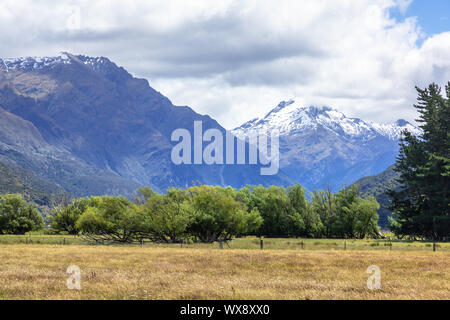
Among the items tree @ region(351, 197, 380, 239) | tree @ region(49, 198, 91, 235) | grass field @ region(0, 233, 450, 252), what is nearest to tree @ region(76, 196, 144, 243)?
grass field @ region(0, 233, 450, 252)

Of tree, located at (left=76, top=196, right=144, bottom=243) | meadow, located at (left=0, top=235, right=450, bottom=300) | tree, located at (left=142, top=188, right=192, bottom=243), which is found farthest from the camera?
tree, located at (left=76, top=196, right=144, bottom=243)

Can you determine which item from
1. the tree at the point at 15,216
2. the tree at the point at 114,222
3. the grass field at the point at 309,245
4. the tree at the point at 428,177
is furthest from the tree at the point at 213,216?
the tree at the point at 15,216

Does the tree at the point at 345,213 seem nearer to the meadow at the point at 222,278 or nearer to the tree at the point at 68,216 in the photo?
the tree at the point at 68,216

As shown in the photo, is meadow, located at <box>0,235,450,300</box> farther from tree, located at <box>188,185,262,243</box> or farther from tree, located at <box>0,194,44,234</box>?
tree, located at <box>0,194,44,234</box>

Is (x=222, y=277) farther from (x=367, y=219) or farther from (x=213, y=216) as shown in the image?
(x=367, y=219)

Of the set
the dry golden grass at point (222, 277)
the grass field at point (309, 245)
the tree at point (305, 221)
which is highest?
the tree at point (305, 221)

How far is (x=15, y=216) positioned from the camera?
399 ft

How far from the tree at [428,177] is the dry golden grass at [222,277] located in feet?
138

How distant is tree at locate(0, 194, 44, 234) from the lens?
119875 millimetres

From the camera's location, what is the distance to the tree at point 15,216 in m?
120

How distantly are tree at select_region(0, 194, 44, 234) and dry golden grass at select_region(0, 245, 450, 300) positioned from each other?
7974 centimetres

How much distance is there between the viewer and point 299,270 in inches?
1453
